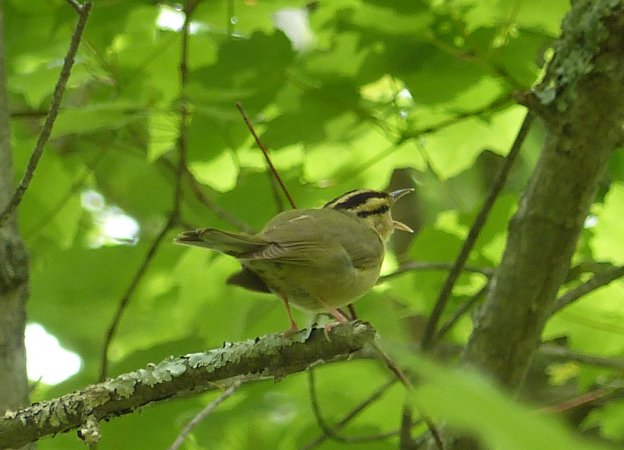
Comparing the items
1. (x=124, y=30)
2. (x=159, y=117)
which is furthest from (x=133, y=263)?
(x=124, y=30)

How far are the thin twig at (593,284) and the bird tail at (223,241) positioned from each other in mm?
1111

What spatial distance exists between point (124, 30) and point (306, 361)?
138 centimetres

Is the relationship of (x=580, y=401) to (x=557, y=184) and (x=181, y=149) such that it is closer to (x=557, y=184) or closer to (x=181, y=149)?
(x=557, y=184)

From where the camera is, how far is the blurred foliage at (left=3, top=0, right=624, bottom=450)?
102 inches

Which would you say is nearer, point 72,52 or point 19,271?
point 72,52

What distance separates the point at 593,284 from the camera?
269 cm

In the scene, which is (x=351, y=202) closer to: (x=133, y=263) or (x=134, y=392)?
(x=133, y=263)

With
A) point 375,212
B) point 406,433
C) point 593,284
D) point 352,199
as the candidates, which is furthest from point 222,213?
point 593,284

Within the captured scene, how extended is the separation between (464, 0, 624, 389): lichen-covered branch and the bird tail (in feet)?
2.73

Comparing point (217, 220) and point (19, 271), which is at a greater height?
point (217, 220)

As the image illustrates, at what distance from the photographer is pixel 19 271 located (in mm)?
2137

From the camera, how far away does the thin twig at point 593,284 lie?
2.63 metres

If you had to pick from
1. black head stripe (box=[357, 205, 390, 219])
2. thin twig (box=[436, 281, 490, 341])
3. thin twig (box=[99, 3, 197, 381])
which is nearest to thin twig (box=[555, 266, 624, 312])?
thin twig (box=[436, 281, 490, 341])

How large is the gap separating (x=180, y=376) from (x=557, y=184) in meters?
1.32
